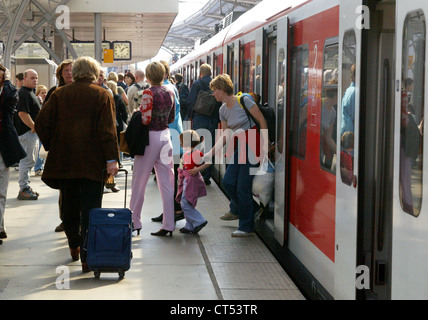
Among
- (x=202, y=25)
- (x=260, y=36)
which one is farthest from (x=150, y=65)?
(x=202, y=25)

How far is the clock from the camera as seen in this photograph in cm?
2567

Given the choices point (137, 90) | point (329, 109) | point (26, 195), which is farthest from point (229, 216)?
point (329, 109)

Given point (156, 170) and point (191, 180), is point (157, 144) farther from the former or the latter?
point (191, 180)

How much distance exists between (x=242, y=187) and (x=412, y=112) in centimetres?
451

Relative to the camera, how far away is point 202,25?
81.8 m

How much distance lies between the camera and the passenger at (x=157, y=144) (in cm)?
792

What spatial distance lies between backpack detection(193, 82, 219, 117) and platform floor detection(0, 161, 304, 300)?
2.48 metres

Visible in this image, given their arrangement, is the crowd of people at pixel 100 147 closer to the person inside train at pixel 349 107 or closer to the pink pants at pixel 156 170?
the pink pants at pixel 156 170

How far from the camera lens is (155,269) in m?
6.92

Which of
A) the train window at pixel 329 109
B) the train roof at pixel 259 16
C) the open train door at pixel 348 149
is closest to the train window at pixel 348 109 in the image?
the open train door at pixel 348 149

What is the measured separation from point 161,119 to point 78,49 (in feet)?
62.7

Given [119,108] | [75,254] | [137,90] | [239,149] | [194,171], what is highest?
[137,90]

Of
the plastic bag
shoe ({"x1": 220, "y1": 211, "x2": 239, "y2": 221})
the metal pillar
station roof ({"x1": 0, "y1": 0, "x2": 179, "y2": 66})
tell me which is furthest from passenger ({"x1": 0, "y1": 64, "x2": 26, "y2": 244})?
the metal pillar

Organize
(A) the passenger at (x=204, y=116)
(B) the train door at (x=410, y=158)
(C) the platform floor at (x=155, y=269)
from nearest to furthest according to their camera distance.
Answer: (B) the train door at (x=410, y=158)
(C) the platform floor at (x=155, y=269)
(A) the passenger at (x=204, y=116)
